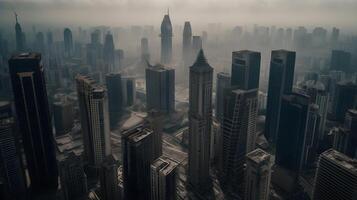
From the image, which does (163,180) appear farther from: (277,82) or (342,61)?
(342,61)

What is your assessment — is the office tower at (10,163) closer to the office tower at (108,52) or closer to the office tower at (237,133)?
the office tower at (237,133)

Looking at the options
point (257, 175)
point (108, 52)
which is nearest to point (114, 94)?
point (108, 52)

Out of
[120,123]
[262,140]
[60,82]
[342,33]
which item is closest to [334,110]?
[262,140]

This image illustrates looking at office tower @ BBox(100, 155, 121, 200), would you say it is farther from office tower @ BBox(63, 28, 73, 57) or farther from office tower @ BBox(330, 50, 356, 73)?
office tower @ BBox(63, 28, 73, 57)

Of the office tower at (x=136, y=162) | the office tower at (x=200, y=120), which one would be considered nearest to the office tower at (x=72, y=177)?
the office tower at (x=136, y=162)

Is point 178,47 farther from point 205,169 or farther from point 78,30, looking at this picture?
point 205,169
